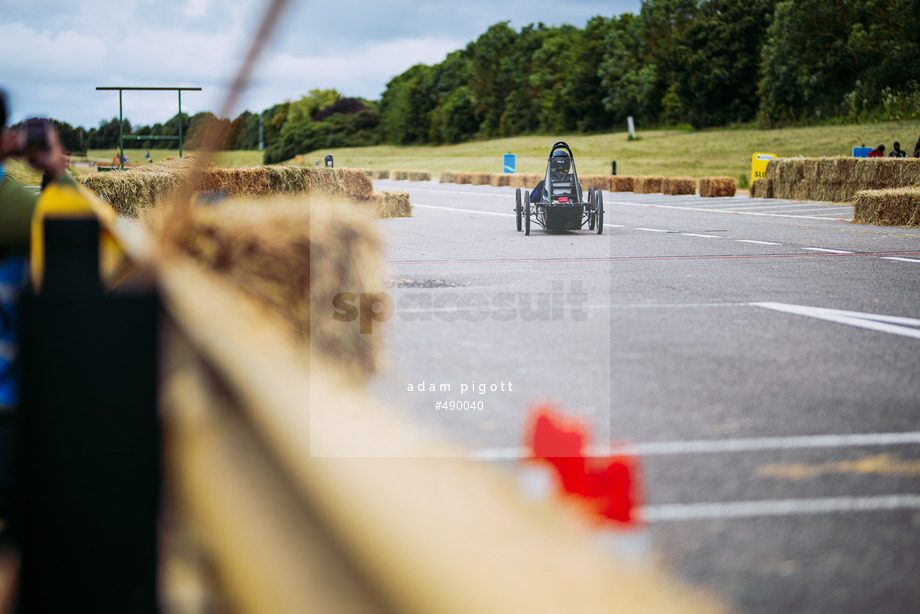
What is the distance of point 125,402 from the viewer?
1290mm

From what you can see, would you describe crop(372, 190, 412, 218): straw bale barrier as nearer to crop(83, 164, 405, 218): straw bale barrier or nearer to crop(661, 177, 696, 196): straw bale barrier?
crop(83, 164, 405, 218): straw bale barrier

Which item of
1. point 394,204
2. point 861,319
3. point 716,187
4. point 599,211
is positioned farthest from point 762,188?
point 861,319

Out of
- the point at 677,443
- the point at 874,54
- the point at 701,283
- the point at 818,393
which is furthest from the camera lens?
the point at 874,54

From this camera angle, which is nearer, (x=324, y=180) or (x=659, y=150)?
(x=324, y=180)

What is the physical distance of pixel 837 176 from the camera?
28719 millimetres

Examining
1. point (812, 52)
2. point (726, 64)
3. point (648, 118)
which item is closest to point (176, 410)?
point (812, 52)

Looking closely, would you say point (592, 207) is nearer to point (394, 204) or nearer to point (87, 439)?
point (394, 204)

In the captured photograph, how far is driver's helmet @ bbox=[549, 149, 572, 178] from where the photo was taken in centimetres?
1642

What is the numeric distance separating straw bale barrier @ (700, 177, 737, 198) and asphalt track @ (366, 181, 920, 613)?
2161 cm

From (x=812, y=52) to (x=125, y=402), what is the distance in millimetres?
66693

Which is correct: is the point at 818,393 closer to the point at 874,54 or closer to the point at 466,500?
the point at 466,500

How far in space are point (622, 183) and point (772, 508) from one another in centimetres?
3726

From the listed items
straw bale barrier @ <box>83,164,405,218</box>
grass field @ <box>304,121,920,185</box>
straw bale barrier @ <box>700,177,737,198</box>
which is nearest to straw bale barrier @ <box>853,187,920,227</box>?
straw bale barrier @ <box>83,164,405,218</box>

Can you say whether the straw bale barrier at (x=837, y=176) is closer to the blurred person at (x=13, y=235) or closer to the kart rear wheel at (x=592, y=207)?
the kart rear wheel at (x=592, y=207)
